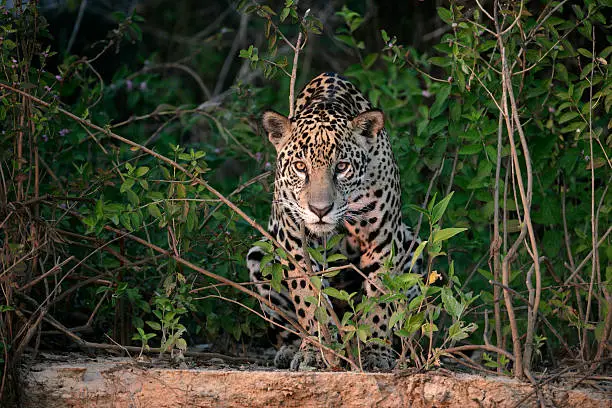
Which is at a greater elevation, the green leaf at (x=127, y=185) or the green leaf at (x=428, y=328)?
the green leaf at (x=127, y=185)

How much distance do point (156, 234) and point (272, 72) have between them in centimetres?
173

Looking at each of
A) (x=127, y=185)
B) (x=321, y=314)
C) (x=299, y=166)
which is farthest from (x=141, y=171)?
(x=321, y=314)

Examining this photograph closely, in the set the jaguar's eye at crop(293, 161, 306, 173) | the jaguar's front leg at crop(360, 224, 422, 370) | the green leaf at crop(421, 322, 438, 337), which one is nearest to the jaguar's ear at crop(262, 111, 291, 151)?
the jaguar's eye at crop(293, 161, 306, 173)

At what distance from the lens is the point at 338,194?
5.53m

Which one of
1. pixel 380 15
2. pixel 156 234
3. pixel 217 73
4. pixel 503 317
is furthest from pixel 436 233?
pixel 217 73

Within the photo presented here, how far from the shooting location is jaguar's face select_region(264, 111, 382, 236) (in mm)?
5441

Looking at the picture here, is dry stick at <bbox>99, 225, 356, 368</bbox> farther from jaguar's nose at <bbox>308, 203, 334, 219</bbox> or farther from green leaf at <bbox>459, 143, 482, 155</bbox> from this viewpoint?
green leaf at <bbox>459, 143, 482, 155</bbox>

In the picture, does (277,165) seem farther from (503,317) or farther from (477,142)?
(503,317)

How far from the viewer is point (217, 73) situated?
601 inches

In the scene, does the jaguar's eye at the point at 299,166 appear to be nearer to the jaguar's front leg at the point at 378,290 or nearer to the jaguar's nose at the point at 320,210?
the jaguar's nose at the point at 320,210

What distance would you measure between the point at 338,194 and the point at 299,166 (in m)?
0.30

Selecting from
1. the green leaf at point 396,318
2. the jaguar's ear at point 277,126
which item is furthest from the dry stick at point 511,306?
the jaguar's ear at point 277,126

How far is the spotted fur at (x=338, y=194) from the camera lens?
18.0 ft

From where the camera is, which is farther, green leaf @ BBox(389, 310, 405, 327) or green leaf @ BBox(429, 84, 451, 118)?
green leaf @ BBox(429, 84, 451, 118)
